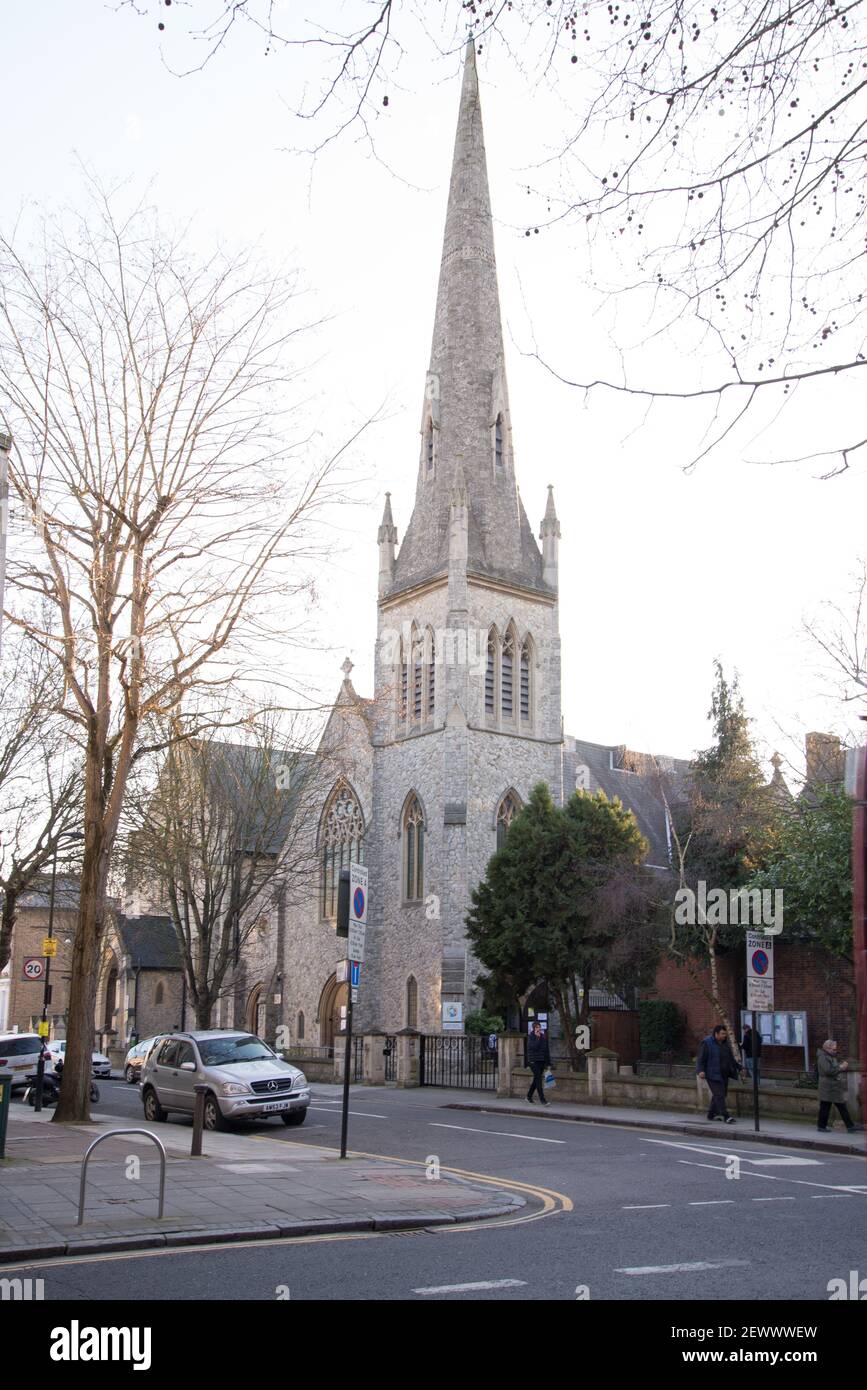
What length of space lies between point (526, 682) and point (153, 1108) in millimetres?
27910

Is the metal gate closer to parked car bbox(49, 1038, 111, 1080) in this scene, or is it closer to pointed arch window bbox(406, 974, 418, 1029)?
pointed arch window bbox(406, 974, 418, 1029)

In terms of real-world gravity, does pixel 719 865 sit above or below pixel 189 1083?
above

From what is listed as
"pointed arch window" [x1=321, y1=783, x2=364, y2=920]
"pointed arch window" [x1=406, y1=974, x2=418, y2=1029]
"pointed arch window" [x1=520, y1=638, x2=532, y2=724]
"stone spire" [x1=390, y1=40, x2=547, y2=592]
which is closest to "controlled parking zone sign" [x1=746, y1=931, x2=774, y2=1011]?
"pointed arch window" [x1=406, y1=974, x2=418, y2=1029]

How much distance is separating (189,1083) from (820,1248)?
1334 centimetres

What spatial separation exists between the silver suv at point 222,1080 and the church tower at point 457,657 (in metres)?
19.8

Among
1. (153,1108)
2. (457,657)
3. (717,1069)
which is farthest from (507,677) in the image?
(153,1108)

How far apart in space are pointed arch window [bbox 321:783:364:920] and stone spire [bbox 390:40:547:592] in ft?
27.7

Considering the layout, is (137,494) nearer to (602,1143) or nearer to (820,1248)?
(602,1143)

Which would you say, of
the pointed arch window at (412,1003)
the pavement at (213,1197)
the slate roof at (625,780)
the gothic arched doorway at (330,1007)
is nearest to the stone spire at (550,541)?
the slate roof at (625,780)

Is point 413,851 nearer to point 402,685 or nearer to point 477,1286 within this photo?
point 402,685

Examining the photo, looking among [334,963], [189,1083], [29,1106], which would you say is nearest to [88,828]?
[189,1083]

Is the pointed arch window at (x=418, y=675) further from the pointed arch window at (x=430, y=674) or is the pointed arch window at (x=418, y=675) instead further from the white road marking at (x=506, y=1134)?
the white road marking at (x=506, y=1134)

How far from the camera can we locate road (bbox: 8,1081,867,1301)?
7586 millimetres

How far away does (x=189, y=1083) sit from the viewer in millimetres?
20531
